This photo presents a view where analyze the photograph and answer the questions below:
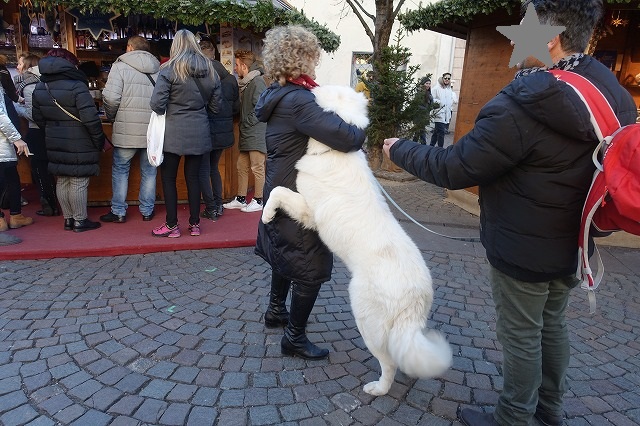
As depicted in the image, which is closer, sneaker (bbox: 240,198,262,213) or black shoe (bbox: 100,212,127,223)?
black shoe (bbox: 100,212,127,223)

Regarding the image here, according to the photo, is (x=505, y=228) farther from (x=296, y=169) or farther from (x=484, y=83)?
(x=484, y=83)

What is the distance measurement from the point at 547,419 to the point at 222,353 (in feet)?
6.97

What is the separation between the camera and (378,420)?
8.55 feet

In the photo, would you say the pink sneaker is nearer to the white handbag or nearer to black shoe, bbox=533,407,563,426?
the white handbag

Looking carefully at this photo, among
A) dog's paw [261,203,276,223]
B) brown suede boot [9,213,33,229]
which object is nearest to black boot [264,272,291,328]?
dog's paw [261,203,276,223]

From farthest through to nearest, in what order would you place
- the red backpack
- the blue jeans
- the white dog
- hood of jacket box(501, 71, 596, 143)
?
the blue jeans
the white dog
hood of jacket box(501, 71, 596, 143)
the red backpack

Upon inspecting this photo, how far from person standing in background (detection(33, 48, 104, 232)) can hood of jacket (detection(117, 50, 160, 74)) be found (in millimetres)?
526

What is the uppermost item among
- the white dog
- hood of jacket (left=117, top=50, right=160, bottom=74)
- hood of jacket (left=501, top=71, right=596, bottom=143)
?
hood of jacket (left=117, top=50, right=160, bottom=74)

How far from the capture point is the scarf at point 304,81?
2.77 meters

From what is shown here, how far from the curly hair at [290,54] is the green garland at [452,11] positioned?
13.0ft

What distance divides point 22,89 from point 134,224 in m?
2.31

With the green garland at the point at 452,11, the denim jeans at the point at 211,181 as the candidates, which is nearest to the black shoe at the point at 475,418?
the denim jeans at the point at 211,181

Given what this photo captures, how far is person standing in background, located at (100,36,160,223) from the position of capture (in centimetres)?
530

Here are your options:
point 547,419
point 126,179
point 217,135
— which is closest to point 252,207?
point 217,135
